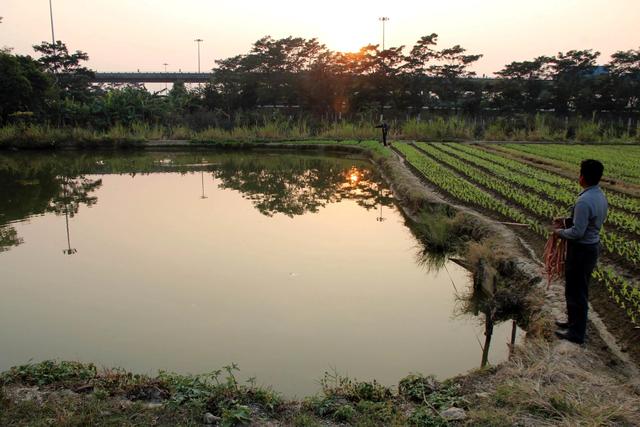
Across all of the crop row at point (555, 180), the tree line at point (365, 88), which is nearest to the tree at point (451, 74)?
the tree line at point (365, 88)

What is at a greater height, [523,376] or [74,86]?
[74,86]

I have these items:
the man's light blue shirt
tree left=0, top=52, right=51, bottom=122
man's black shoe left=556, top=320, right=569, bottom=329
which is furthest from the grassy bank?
the man's light blue shirt

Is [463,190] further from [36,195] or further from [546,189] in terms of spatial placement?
[36,195]

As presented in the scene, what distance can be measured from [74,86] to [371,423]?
3964 centimetres

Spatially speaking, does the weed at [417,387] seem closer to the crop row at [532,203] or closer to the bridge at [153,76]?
the crop row at [532,203]

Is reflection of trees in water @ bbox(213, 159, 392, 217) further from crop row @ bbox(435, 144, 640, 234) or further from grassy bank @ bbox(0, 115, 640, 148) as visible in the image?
grassy bank @ bbox(0, 115, 640, 148)

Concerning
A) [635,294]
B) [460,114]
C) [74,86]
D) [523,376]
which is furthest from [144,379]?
[74,86]

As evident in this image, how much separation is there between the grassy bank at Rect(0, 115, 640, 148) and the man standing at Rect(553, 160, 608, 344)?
72.4 ft

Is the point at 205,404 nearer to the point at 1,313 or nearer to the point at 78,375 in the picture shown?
the point at 78,375

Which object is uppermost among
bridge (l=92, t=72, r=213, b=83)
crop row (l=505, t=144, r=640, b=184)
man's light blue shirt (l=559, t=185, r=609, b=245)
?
bridge (l=92, t=72, r=213, b=83)

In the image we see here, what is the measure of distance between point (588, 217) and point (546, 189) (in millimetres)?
6859

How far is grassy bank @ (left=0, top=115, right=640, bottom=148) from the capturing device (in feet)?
80.0

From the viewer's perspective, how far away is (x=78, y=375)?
3.84m

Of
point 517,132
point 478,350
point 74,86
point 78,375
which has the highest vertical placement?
point 74,86
